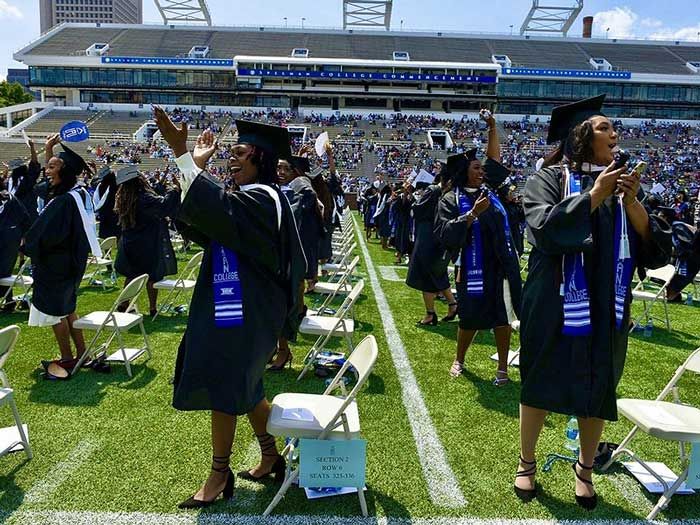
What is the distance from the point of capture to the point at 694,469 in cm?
307

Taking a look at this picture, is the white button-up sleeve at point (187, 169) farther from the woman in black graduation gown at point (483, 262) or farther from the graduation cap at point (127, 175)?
the graduation cap at point (127, 175)

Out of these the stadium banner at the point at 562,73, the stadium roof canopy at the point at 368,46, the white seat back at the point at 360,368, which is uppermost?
the stadium roof canopy at the point at 368,46

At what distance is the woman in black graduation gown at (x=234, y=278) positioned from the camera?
2705 millimetres

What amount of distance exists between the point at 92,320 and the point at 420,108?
200 ft

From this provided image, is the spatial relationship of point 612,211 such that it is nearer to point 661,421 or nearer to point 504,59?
point 661,421

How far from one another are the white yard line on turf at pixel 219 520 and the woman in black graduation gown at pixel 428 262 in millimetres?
4374

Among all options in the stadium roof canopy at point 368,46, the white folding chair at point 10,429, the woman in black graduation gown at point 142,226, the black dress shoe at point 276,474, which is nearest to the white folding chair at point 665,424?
the black dress shoe at point 276,474

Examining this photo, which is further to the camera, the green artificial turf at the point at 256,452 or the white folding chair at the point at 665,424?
the green artificial turf at the point at 256,452

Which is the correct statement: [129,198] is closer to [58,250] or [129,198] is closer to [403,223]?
[58,250]

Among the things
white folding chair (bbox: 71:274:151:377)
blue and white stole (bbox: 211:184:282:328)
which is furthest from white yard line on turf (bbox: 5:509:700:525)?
white folding chair (bbox: 71:274:151:377)

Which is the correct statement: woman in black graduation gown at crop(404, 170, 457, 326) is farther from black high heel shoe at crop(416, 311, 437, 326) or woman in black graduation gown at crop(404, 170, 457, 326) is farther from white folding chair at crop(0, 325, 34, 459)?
white folding chair at crop(0, 325, 34, 459)

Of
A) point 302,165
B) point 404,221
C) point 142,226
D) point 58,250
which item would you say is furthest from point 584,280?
point 404,221

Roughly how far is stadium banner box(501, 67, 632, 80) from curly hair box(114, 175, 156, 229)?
6113 cm

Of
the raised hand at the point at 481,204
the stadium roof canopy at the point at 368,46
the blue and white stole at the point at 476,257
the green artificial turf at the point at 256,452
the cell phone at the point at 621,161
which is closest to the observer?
the cell phone at the point at 621,161
